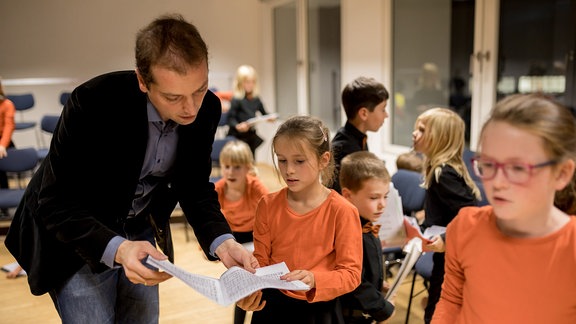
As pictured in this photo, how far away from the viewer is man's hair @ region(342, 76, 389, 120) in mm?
2848

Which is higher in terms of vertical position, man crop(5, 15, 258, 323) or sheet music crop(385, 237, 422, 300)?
man crop(5, 15, 258, 323)

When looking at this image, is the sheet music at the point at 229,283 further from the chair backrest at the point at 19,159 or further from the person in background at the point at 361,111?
the chair backrest at the point at 19,159

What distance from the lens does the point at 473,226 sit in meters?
1.25

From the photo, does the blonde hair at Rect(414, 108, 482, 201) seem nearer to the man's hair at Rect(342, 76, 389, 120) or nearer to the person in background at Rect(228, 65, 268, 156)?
the man's hair at Rect(342, 76, 389, 120)

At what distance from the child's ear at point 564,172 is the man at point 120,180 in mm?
811

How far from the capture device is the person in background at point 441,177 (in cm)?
248

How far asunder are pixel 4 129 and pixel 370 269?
14.5 feet

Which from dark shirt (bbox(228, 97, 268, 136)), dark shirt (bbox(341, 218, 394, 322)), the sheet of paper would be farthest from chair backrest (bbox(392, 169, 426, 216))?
dark shirt (bbox(228, 97, 268, 136))

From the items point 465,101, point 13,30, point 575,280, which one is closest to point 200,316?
→ point 575,280

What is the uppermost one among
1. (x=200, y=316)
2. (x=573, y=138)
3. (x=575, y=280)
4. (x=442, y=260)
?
(x=573, y=138)

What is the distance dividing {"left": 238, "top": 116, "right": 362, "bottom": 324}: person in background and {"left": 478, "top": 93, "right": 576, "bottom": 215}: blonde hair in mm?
724

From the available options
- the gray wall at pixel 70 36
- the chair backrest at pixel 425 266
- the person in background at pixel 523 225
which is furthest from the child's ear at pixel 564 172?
the gray wall at pixel 70 36

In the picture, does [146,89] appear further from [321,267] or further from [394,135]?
[394,135]

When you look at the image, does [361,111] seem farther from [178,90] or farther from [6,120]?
[6,120]
